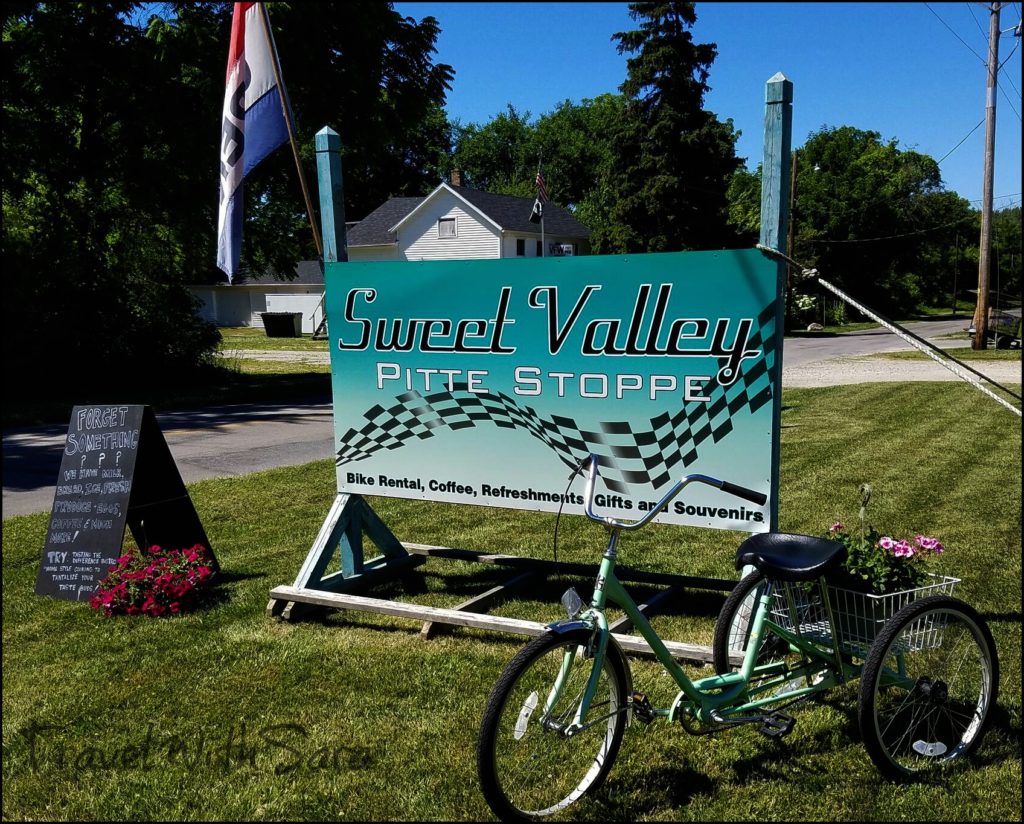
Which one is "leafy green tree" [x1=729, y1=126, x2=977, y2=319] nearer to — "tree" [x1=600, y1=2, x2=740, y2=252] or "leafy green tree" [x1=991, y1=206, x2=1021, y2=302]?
"tree" [x1=600, y1=2, x2=740, y2=252]

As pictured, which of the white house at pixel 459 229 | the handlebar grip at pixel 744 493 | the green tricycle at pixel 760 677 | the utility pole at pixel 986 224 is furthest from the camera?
the white house at pixel 459 229

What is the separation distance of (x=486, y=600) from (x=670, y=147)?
3858 centimetres

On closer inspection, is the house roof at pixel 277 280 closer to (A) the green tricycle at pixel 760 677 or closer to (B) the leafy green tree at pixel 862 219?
(B) the leafy green tree at pixel 862 219

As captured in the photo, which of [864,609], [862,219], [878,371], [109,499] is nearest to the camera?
[864,609]

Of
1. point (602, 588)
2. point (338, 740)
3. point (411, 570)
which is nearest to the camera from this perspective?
point (602, 588)

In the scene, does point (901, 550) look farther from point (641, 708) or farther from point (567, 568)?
point (567, 568)

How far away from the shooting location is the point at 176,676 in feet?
15.4

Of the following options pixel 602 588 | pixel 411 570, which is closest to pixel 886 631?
pixel 602 588

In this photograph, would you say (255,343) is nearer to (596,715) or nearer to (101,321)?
(101,321)

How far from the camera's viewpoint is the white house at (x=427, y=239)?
44656 mm

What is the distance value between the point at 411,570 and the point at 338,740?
8.53 ft

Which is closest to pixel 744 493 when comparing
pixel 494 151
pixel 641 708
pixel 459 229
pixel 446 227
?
pixel 641 708

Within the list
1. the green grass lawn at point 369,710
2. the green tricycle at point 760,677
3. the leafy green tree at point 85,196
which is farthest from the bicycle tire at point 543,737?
the leafy green tree at point 85,196

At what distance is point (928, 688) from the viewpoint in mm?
3738
